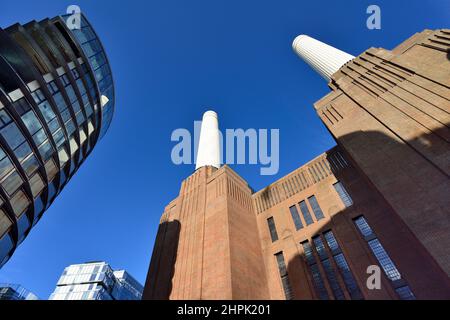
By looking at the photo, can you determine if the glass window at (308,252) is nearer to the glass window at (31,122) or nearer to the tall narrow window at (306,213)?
the tall narrow window at (306,213)

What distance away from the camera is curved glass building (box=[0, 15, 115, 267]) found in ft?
61.8

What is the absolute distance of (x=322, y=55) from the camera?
160ft

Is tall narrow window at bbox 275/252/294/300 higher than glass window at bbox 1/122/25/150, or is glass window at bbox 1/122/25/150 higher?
glass window at bbox 1/122/25/150

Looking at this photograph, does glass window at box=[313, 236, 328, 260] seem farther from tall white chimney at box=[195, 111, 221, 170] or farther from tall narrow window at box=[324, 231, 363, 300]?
tall white chimney at box=[195, 111, 221, 170]

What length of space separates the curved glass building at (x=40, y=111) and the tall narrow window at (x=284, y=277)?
2390 centimetres

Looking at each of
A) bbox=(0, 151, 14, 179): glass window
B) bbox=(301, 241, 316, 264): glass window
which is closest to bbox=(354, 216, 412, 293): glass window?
bbox=(301, 241, 316, 264): glass window

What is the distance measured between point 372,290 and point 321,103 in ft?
59.3

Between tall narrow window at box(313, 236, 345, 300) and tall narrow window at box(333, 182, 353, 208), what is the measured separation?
3964 millimetres

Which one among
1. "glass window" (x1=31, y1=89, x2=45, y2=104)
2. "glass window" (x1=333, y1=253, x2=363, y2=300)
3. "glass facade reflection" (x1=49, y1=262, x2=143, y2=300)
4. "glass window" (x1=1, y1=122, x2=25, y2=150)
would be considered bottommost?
"glass window" (x1=333, y1=253, x2=363, y2=300)

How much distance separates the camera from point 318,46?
5328 cm

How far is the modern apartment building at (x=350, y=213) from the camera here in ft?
46.3

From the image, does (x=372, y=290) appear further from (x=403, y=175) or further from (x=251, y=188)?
(x=251, y=188)

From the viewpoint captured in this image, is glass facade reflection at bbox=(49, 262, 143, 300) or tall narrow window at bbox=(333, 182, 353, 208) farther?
glass facade reflection at bbox=(49, 262, 143, 300)

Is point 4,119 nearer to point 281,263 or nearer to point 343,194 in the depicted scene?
point 281,263
